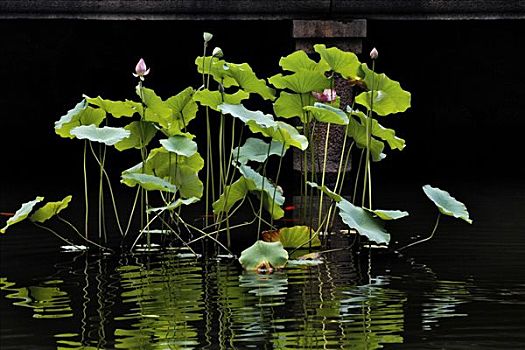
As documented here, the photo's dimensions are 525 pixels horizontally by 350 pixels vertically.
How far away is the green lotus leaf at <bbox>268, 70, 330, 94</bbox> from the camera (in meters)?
4.28

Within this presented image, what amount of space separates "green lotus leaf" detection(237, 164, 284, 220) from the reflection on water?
10.2 inches

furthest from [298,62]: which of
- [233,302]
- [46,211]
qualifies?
[233,302]

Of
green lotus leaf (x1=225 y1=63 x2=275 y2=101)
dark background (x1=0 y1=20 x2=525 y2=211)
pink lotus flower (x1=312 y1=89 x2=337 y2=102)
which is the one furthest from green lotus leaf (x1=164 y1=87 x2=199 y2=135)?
dark background (x1=0 y1=20 x2=525 y2=211)

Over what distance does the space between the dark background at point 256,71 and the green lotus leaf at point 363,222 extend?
4.36 metres

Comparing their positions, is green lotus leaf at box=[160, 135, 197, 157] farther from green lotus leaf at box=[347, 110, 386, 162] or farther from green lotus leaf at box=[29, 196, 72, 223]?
green lotus leaf at box=[347, 110, 386, 162]

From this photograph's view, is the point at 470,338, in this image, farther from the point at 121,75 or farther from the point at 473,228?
the point at 121,75

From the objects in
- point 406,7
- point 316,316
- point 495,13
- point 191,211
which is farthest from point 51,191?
point 316,316

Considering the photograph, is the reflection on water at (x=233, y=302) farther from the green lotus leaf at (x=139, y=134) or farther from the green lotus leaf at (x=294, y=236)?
the green lotus leaf at (x=139, y=134)

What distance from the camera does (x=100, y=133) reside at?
4094mm

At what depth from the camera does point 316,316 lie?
3.29 m

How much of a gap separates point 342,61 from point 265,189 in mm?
548

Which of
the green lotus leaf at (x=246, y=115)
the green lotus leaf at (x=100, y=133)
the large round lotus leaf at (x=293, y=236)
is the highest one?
the green lotus leaf at (x=246, y=115)

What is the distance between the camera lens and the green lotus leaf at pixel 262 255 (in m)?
3.94

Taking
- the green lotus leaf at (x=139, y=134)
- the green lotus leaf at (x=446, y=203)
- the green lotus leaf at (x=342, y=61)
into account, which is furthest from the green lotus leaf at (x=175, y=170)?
the green lotus leaf at (x=446, y=203)
